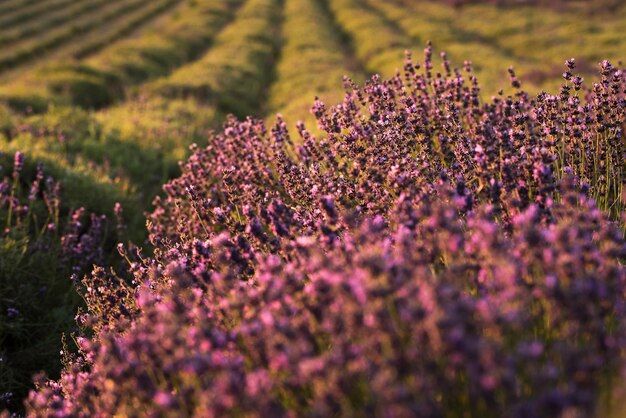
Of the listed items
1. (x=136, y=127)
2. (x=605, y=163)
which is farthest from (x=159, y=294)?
(x=136, y=127)

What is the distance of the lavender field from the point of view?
5.37ft

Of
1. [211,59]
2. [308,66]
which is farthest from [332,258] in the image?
[211,59]

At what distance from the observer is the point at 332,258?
2158mm

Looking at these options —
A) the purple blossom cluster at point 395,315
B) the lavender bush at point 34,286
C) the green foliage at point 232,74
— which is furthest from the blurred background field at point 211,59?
the purple blossom cluster at point 395,315

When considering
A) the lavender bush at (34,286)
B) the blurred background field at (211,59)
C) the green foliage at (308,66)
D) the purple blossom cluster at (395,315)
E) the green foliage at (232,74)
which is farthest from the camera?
the green foliage at (232,74)

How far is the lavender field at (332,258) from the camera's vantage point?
1637 millimetres

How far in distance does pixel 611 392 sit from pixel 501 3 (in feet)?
91.9

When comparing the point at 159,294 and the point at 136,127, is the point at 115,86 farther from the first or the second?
the point at 159,294

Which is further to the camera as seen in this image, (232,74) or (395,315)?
(232,74)

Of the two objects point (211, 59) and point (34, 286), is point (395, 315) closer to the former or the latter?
point (34, 286)

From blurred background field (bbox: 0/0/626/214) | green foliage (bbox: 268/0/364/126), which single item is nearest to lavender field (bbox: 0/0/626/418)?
blurred background field (bbox: 0/0/626/214)

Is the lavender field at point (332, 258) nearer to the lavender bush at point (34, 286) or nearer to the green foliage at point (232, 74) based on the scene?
the lavender bush at point (34, 286)

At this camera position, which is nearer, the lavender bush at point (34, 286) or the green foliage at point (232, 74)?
the lavender bush at point (34, 286)

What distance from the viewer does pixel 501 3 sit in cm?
2697
